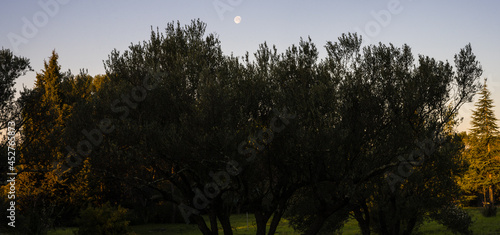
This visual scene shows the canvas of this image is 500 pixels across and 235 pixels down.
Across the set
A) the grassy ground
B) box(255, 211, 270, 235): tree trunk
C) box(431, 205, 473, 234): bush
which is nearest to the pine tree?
the grassy ground

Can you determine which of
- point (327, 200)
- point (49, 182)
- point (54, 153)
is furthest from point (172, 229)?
point (327, 200)

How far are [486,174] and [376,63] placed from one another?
6552cm

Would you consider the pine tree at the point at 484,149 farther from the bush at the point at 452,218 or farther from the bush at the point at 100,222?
the bush at the point at 100,222

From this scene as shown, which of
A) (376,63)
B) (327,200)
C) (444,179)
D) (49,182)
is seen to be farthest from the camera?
(49,182)

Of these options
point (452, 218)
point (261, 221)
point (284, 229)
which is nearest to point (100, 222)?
point (261, 221)

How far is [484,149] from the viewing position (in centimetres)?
7181

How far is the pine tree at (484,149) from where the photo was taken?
231ft

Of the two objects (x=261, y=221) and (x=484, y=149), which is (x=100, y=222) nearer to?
(x=261, y=221)

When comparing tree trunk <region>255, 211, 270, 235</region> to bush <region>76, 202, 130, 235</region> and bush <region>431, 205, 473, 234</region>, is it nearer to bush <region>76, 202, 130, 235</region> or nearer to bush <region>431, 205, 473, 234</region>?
bush <region>76, 202, 130, 235</region>

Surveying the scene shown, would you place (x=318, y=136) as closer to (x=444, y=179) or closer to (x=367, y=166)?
(x=367, y=166)

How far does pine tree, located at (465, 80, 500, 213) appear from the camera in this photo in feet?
231

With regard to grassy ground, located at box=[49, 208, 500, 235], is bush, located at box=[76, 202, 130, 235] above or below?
above

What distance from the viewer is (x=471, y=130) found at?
242ft

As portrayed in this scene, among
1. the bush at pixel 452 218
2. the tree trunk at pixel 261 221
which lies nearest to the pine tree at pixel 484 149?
the bush at pixel 452 218
